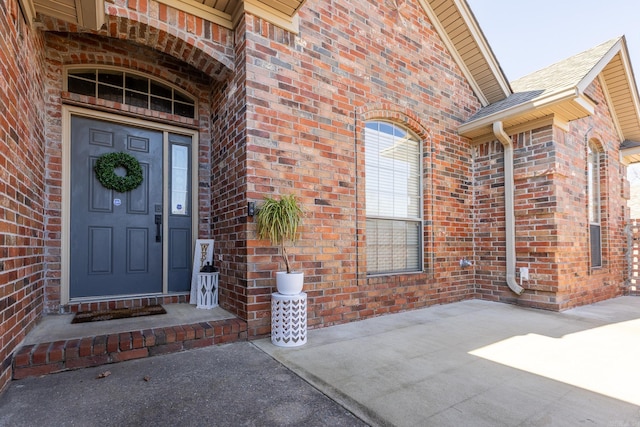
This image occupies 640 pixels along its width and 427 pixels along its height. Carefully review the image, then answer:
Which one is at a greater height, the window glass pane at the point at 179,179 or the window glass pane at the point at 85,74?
the window glass pane at the point at 85,74

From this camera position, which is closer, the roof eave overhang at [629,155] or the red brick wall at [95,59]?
the red brick wall at [95,59]

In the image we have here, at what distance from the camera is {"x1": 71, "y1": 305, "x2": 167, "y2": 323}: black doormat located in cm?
292

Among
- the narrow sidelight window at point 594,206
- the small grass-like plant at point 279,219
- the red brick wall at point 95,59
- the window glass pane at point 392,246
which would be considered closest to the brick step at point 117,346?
the small grass-like plant at point 279,219

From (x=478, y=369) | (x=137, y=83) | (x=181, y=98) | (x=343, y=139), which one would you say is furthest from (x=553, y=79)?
(x=137, y=83)

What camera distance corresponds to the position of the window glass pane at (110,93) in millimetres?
3402

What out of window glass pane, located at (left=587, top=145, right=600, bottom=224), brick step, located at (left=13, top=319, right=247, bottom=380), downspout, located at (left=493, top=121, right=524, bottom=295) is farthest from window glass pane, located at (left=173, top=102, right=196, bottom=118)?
window glass pane, located at (left=587, top=145, right=600, bottom=224)

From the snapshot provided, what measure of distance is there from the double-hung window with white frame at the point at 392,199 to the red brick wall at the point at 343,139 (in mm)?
147

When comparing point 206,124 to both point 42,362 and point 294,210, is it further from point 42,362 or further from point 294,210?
point 42,362

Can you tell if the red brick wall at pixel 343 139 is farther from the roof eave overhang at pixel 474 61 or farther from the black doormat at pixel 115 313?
the black doormat at pixel 115 313

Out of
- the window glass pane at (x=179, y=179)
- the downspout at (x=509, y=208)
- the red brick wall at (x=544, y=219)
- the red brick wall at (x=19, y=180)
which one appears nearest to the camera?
the red brick wall at (x=19, y=180)

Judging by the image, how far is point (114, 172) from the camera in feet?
11.1

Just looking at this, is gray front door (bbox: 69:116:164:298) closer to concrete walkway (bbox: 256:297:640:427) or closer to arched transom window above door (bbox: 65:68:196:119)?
arched transom window above door (bbox: 65:68:196:119)

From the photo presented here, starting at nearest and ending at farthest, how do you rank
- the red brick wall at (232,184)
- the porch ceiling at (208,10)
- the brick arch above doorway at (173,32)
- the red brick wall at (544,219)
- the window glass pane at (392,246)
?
the porch ceiling at (208,10), the brick arch above doorway at (173,32), the red brick wall at (232,184), the window glass pane at (392,246), the red brick wall at (544,219)

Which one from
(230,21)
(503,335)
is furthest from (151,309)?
(503,335)
